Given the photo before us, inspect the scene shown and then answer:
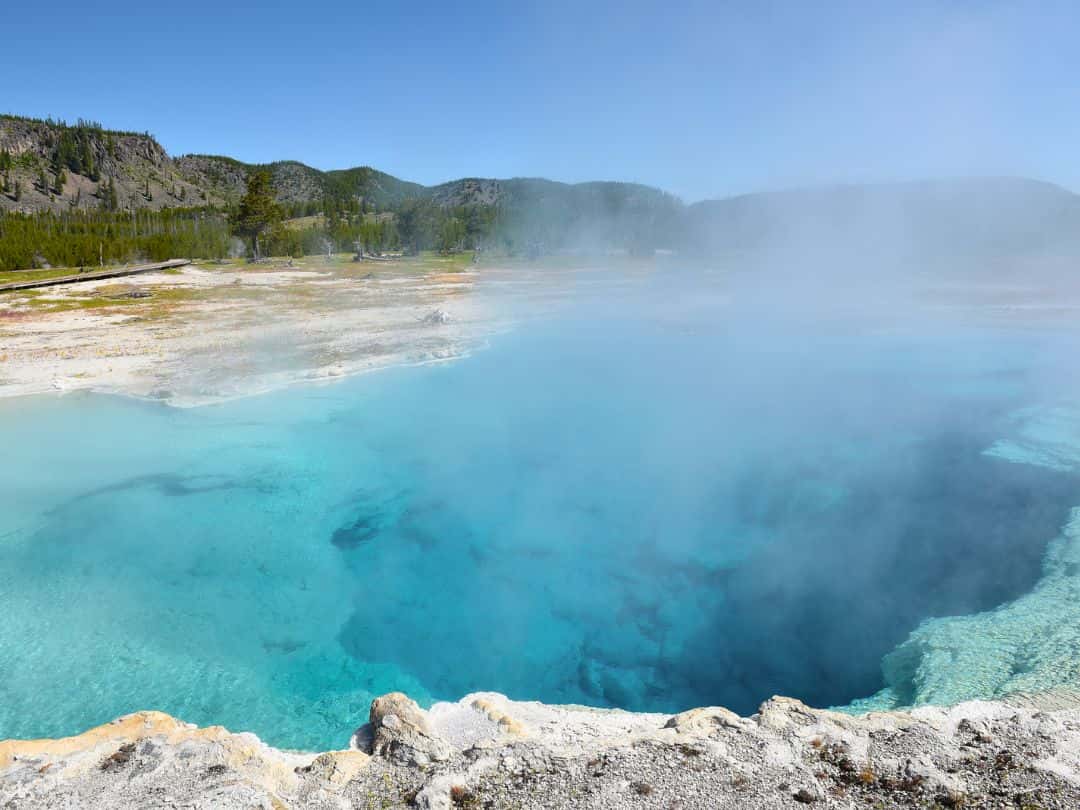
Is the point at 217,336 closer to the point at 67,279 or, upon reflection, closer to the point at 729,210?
the point at 67,279

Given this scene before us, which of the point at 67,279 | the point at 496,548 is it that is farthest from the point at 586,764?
the point at 67,279

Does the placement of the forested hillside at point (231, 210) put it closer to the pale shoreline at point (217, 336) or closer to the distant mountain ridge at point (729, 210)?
the distant mountain ridge at point (729, 210)

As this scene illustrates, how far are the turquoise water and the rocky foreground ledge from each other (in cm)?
114

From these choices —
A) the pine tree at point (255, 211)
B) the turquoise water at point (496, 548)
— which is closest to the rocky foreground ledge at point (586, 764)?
the turquoise water at point (496, 548)

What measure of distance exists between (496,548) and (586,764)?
4.48 metres

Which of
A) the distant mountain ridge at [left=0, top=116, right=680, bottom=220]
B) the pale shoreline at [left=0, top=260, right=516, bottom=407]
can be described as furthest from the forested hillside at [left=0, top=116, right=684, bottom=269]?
the pale shoreline at [left=0, top=260, right=516, bottom=407]

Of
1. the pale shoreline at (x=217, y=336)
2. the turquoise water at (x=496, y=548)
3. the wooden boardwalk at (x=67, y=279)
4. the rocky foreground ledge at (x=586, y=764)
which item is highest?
the wooden boardwalk at (x=67, y=279)

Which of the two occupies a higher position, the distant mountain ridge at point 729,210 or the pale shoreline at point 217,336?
the distant mountain ridge at point 729,210

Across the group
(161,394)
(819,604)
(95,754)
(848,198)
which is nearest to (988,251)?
(848,198)

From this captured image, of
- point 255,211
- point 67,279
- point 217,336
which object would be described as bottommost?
point 217,336

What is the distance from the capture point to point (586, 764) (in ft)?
12.3

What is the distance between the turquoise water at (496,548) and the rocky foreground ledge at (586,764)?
114cm

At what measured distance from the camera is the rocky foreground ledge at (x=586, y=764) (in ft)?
11.4

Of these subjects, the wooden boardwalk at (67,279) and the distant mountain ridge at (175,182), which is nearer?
the wooden boardwalk at (67,279)
